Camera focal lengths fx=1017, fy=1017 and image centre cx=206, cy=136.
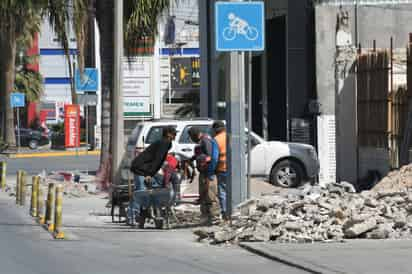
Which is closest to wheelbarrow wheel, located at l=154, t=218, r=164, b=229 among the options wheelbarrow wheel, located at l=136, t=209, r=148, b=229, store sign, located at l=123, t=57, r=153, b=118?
wheelbarrow wheel, located at l=136, t=209, r=148, b=229

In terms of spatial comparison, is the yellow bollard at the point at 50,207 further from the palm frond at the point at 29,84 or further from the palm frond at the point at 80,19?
the palm frond at the point at 29,84

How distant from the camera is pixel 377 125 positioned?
82.5ft

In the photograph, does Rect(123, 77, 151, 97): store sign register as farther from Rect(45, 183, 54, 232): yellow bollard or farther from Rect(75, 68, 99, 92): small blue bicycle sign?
Rect(45, 183, 54, 232): yellow bollard

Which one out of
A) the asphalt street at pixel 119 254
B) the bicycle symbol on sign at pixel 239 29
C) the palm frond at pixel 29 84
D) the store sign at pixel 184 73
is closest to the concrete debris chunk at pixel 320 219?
the asphalt street at pixel 119 254

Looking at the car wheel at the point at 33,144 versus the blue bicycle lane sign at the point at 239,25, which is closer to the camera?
the blue bicycle lane sign at the point at 239,25

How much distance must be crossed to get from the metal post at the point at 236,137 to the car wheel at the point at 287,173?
9.40m

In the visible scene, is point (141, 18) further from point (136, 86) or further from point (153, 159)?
point (136, 86)

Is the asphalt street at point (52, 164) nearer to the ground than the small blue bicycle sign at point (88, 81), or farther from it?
nearer to the ground

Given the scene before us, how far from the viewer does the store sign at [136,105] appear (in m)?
52.6

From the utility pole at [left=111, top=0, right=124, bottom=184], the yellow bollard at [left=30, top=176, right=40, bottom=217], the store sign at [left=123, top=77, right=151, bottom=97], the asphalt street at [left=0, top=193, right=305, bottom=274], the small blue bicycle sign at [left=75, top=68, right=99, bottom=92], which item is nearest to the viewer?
the asphalt street at [left=0, top=193, right=305, bottom=274]

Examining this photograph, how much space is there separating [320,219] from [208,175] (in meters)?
3.36

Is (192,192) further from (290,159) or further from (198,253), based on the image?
(198,253)

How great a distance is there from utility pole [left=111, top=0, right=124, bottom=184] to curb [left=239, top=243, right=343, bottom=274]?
11.7 m

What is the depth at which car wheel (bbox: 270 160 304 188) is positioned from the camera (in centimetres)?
2619
